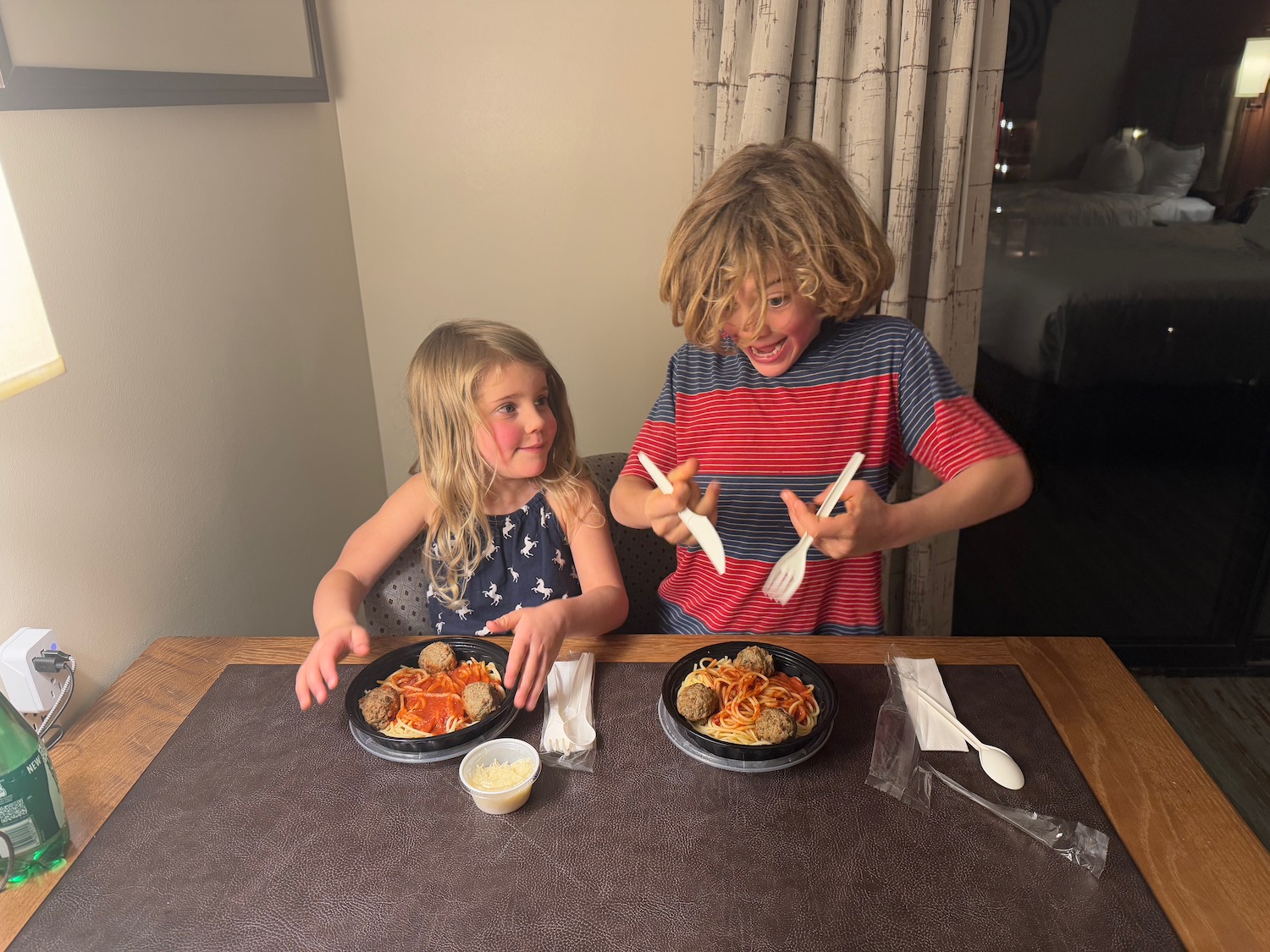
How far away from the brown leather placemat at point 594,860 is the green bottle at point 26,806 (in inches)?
1.7

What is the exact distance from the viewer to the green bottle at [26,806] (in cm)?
85

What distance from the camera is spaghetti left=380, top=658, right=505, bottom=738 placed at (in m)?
1.03

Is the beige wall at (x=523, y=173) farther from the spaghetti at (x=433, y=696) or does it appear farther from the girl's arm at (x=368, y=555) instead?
the spaghetti at (x=433, y=696)

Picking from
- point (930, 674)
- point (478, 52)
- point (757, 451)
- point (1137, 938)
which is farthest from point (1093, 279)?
point (1137, 938)

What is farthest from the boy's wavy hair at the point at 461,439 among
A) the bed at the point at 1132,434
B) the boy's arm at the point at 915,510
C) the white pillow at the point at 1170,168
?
the white pillow at the point at 1170,168

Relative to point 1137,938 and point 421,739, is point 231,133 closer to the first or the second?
point 421,739

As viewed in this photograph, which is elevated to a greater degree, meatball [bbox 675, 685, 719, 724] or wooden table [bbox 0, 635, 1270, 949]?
meatball [bbox 675, 685, 719, 724]

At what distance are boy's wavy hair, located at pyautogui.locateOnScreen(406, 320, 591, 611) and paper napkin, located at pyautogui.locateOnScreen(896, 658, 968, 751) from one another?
1.85ft

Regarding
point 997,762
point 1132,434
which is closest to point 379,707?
point 997,762

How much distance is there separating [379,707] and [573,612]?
30cm

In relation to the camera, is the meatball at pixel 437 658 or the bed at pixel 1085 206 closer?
the meatball at pixel 437 658

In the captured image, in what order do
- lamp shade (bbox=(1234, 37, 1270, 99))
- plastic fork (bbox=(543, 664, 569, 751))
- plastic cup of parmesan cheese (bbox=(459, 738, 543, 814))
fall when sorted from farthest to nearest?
lamp shade (bbox=(1234, 37, 1270, 99)) → plastic fork (bbox=(543, 664, 569, 751)) → plastic cup of parmesan cheese (bbox=(459, 738, 543, 814))

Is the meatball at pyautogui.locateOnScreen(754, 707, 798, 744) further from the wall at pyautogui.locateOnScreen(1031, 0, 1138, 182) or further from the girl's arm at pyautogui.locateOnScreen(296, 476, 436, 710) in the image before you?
the wall at pyautogui.locateOnScreen(1031, 0, 1138, 182)

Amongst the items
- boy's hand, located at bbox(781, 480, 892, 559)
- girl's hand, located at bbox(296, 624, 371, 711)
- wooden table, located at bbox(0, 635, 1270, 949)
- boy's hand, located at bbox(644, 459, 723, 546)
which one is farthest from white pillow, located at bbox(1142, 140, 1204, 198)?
girl's hand, located at bbox(296, 624, 371, 711)
